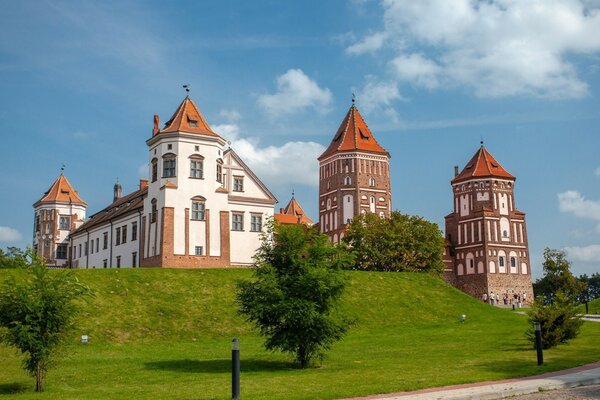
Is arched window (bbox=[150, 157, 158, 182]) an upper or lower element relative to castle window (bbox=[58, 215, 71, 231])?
lower

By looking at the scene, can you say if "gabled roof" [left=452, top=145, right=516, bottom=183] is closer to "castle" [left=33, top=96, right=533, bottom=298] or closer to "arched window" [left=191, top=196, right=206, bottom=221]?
A: "castle" [left=33, top=96, right=533, bottom=298]

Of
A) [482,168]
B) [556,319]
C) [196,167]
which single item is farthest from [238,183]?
[482,168]

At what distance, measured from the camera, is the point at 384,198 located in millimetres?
105812

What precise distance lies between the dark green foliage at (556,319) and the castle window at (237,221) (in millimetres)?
37068

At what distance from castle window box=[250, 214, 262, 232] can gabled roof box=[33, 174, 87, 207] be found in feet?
163

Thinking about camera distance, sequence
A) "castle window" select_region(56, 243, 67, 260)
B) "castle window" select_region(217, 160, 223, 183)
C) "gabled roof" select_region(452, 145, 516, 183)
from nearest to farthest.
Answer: "castle window" select_region(217, 160, 223, 183) → "castle window" select_region(56, 243, 67, 260) → "gabled roof" select_region(452, 145, 516, 183)

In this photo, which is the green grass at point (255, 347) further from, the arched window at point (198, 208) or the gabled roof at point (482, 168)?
the gabled roof at point (482, 168)

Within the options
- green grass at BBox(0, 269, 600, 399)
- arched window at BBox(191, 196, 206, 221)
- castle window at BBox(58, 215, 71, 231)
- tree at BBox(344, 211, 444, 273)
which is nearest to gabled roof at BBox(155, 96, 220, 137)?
arched window at BBox(191, 196, 206, 221)

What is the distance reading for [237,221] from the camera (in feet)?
202

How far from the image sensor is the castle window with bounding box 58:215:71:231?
100150 millimetres

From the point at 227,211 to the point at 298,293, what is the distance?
35.0 metres

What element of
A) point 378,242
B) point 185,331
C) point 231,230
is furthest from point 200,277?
point 378,242

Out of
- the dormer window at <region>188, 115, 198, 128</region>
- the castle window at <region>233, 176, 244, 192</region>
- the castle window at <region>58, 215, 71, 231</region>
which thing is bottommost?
the castle window at <region>233, 176, 244, 192</region>

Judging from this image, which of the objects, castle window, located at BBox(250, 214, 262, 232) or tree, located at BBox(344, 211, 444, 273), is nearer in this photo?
castle window, located at BBox(250, 214, 262, 232)
